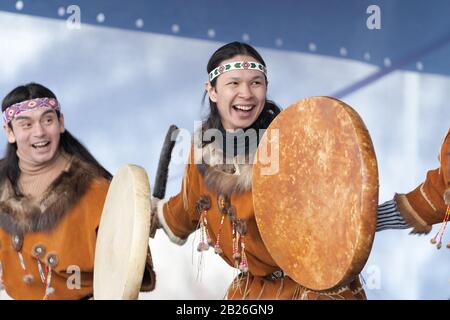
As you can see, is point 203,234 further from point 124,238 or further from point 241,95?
point 124,238

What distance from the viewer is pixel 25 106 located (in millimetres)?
3402

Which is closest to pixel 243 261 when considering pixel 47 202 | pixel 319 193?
pixel 319 193

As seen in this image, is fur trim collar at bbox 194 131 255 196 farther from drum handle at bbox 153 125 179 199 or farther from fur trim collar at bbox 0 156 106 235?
fur trim collar at bbox 0 156 106 235

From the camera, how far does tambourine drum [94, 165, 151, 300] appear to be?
2.22 m

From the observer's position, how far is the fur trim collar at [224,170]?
3.04 m

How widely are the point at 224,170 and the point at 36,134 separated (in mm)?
962

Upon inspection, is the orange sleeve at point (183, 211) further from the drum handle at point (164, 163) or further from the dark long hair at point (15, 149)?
the dark long hair at point (15, 149)

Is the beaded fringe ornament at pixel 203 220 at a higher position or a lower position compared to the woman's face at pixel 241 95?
lower

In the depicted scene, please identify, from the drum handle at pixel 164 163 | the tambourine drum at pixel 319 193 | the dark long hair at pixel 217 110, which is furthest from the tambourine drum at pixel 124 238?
the dark long hair at pixel 217 110

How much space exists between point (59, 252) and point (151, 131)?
2.41 ft

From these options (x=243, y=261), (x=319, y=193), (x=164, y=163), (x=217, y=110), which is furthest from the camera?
(x=164, y=163)

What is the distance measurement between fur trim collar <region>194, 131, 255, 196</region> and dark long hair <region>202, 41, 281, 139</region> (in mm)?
141

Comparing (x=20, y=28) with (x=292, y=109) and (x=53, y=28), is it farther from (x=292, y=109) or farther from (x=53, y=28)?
(x=292, y=109)
